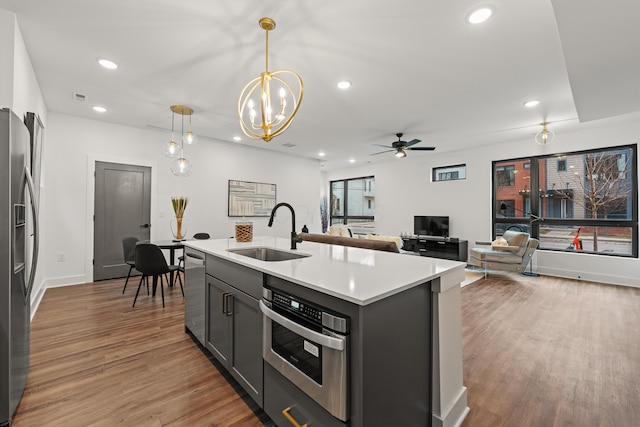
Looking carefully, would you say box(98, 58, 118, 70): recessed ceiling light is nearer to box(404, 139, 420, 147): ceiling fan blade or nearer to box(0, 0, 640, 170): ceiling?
box(0, 0, 640, 170): ceiling

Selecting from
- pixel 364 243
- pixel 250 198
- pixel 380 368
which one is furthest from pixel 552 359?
pixel 250 198

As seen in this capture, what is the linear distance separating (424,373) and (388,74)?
9.42ft

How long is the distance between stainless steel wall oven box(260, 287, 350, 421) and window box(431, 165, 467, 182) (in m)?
6.54

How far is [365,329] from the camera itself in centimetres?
112

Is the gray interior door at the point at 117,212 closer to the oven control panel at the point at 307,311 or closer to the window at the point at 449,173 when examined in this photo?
the oven control panel at the point at 307,311

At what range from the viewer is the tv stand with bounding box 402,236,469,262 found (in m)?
6.35

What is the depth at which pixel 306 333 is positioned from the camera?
1251mm

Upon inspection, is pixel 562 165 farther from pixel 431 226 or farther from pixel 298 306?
pixel 298 306

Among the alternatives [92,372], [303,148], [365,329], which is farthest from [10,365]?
[303,148]

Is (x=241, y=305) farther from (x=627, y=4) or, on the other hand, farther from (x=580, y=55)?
(x=580, y=55)

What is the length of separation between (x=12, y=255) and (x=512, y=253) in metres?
6.34

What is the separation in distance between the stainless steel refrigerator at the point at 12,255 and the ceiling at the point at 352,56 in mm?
1284

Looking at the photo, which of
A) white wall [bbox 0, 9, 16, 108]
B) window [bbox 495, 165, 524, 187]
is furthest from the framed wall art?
window [bbox 495, 165, 524, 187]

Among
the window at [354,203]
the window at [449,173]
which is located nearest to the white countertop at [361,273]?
the window at [449,173]
